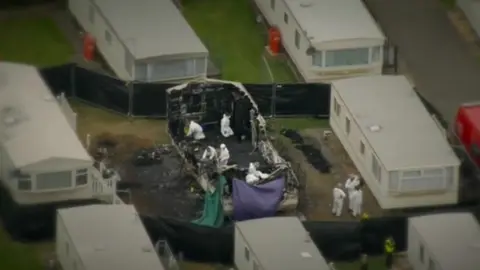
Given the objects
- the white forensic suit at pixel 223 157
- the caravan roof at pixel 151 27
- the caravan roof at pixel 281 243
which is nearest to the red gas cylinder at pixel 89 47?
the caravan roof at pixel 151 27

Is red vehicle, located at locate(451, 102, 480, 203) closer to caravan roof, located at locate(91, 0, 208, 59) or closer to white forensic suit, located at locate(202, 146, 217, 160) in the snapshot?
white forensic suit, located at locate(202, 146, 217, 160)

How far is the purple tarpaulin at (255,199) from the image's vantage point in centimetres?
6262

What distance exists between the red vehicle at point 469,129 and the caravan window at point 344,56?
12.4 feet

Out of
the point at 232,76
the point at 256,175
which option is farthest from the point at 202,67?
the point at 256,175

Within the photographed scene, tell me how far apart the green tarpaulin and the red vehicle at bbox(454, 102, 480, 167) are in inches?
275

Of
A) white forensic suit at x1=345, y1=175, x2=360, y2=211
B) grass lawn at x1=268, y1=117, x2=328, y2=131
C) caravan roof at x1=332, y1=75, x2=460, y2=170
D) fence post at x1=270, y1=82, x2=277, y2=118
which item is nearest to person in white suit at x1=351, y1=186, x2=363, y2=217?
white forensic suit at x1=345, y1=175, x2=360, y2=211

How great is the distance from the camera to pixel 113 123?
67812 millimetres

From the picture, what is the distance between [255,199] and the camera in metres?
62.8

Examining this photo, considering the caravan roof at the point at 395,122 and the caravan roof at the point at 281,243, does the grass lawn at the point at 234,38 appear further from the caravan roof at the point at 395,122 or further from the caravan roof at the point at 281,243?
the caravan roof at the point at 281,243

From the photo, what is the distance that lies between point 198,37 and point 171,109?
4.93 m

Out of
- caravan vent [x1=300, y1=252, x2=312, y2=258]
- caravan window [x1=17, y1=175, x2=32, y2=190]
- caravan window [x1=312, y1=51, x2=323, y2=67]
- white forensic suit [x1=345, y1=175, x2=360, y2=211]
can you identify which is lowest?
white forensic suit [x1=345, y1=175, x2=360, y2=211]

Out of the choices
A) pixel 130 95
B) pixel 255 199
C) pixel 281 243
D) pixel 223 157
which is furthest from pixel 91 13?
pixel 281 243

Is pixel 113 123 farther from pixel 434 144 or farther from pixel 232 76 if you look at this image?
pixel 434 144

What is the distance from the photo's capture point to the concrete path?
229 ft
